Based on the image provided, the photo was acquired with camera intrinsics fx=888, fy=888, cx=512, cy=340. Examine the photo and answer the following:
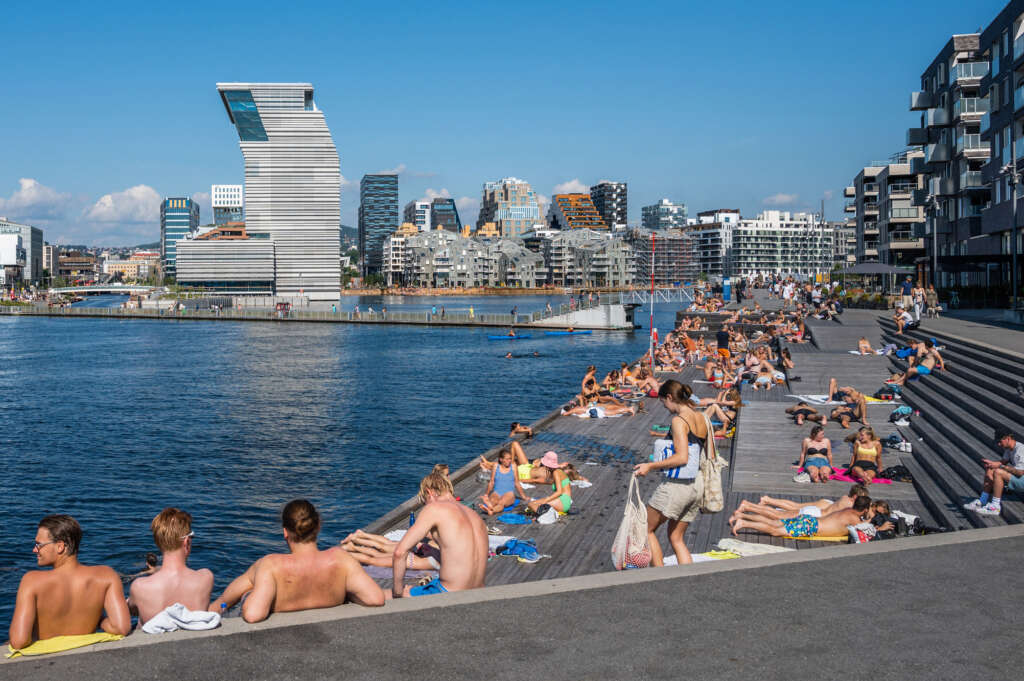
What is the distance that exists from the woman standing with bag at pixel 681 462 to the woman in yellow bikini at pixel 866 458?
6672mm

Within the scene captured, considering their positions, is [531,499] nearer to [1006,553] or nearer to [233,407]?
[1006,553]

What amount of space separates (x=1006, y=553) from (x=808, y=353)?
24.1 m

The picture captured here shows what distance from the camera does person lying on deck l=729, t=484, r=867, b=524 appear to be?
12.3 m

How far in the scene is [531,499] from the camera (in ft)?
50.2

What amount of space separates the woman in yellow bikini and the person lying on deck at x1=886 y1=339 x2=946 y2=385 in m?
9.24

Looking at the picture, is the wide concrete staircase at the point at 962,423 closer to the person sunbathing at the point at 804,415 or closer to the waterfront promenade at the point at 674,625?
the person sunbathing at the point at 804,415

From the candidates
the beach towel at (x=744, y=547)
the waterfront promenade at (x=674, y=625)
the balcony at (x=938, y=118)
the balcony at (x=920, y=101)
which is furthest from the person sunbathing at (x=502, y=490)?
the balcony at (x=920, y=101)

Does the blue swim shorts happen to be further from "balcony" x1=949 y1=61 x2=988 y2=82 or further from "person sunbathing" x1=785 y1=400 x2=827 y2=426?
"balcony" x1=949 y1=61 x2=988 y2=82

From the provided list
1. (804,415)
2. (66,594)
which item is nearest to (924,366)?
(804,415)

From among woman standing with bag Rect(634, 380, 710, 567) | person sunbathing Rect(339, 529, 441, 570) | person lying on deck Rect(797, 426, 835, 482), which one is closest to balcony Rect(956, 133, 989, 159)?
person lying on deck Rect(797, 426, 835, 482)

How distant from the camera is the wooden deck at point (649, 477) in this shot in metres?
12.4

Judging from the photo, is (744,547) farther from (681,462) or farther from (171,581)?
(171,581)

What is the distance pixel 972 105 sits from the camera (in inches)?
2158

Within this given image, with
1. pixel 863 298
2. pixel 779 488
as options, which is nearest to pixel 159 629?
pixel 779 488
